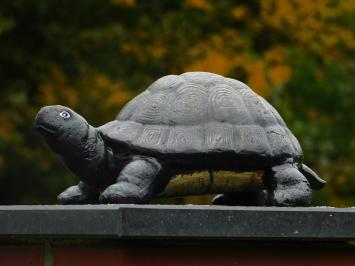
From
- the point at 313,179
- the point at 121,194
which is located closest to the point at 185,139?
the point at 121,194

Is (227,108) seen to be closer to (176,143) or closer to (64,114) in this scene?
(176,143)

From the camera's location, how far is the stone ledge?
375cm

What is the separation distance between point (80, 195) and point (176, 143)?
0.56 metres

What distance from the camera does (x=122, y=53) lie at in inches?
629

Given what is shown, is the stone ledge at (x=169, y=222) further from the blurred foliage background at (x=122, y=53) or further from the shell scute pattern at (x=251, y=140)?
the blurred foliage background at (x=122, y=53)

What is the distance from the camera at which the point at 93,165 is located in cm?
482

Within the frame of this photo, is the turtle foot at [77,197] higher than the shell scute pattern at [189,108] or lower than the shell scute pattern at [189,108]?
lower

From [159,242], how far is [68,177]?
1142 centimetres

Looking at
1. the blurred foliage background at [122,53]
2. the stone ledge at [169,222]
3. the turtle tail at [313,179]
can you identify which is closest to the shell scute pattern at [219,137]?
the turtle tail at [313,179]

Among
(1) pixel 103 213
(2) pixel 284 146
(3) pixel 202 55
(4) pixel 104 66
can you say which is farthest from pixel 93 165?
(4) pixel 104 66

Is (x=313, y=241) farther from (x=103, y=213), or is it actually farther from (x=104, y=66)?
(x=104, y=66)

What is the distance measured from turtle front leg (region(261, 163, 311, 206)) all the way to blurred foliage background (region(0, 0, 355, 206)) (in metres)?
9.58

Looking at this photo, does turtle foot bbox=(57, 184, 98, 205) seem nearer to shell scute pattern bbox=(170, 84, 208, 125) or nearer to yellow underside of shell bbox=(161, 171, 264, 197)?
yellow underside of shell bbox=(161, 171, 264, 197)

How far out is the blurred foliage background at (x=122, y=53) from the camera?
49.3ft
